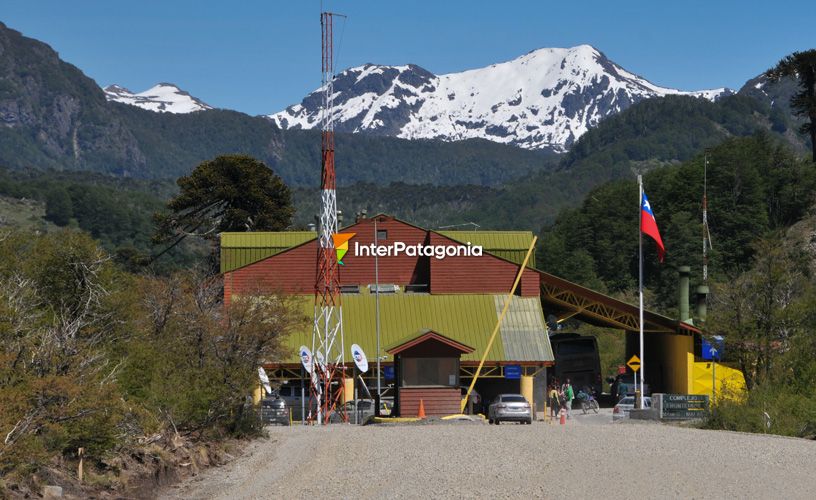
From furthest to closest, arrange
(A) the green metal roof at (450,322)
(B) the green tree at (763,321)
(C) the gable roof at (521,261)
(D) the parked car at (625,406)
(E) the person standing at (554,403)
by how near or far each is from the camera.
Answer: (C) the gable roof at (521,261)
(A) the green metal roof at (450,322)
(E) the person standing at (554,403)
(D) the parked car at (625,406)
(B) the green tree at (763,321)

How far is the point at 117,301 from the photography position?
43.1 meters

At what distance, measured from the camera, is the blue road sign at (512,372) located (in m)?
69.6

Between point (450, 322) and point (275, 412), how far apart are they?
14718 millimetres

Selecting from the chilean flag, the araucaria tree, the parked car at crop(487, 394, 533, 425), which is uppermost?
the araucaria tree

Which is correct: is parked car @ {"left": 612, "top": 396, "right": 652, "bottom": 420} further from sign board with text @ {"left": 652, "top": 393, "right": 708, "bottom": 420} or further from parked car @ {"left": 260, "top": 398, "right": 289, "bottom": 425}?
parked car @ {"left": 260, "top": 398, "right": 289, "bottom": 425}

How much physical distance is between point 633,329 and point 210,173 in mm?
43671

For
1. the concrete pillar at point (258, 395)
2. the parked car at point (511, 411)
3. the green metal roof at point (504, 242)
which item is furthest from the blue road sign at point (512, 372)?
the parked car at point (511, 411)

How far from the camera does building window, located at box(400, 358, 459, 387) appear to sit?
183ft

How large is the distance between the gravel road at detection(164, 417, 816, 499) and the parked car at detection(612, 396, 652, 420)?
1945 centimetres

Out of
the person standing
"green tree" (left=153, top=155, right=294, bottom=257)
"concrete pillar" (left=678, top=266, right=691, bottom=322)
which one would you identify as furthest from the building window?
"green tree" (left=153, top=155, right=294, bottom=257)

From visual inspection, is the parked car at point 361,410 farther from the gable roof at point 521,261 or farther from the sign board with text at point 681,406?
the gable roof at point 521,261

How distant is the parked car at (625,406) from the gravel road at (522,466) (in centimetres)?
1945

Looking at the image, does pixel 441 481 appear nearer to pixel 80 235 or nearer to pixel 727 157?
pixel 80 235

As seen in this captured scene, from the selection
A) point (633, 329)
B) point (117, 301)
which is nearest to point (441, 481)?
point (117, 301)
